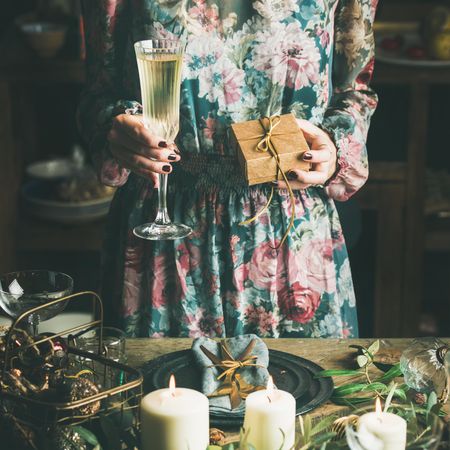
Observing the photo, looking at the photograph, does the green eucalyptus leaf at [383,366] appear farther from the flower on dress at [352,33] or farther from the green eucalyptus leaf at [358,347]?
the flower on dress at [352,33]

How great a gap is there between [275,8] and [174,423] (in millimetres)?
877

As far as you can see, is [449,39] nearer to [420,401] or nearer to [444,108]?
[444,108]

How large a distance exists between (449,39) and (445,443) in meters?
2.05

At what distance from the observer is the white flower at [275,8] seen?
5.92 feet

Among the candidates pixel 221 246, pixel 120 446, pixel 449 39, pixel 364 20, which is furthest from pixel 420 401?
pixel 449 39

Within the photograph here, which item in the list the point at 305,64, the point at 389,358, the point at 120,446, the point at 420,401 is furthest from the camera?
the point at 305,64

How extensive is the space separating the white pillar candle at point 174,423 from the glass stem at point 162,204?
576mm

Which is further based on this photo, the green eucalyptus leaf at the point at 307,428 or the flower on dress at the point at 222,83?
the flower on dress at the point at 222,83

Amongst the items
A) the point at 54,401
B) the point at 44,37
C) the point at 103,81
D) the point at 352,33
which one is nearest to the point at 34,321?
the point at 54,401

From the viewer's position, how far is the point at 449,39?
3.13m

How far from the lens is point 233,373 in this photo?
1496 millimetres

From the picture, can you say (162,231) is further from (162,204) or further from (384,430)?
(384,430)

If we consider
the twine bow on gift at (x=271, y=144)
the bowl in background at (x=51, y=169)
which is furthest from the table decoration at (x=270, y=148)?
the bowl in background at (x=51, y=169)

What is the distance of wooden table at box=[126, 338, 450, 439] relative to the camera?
1598 millimetres
